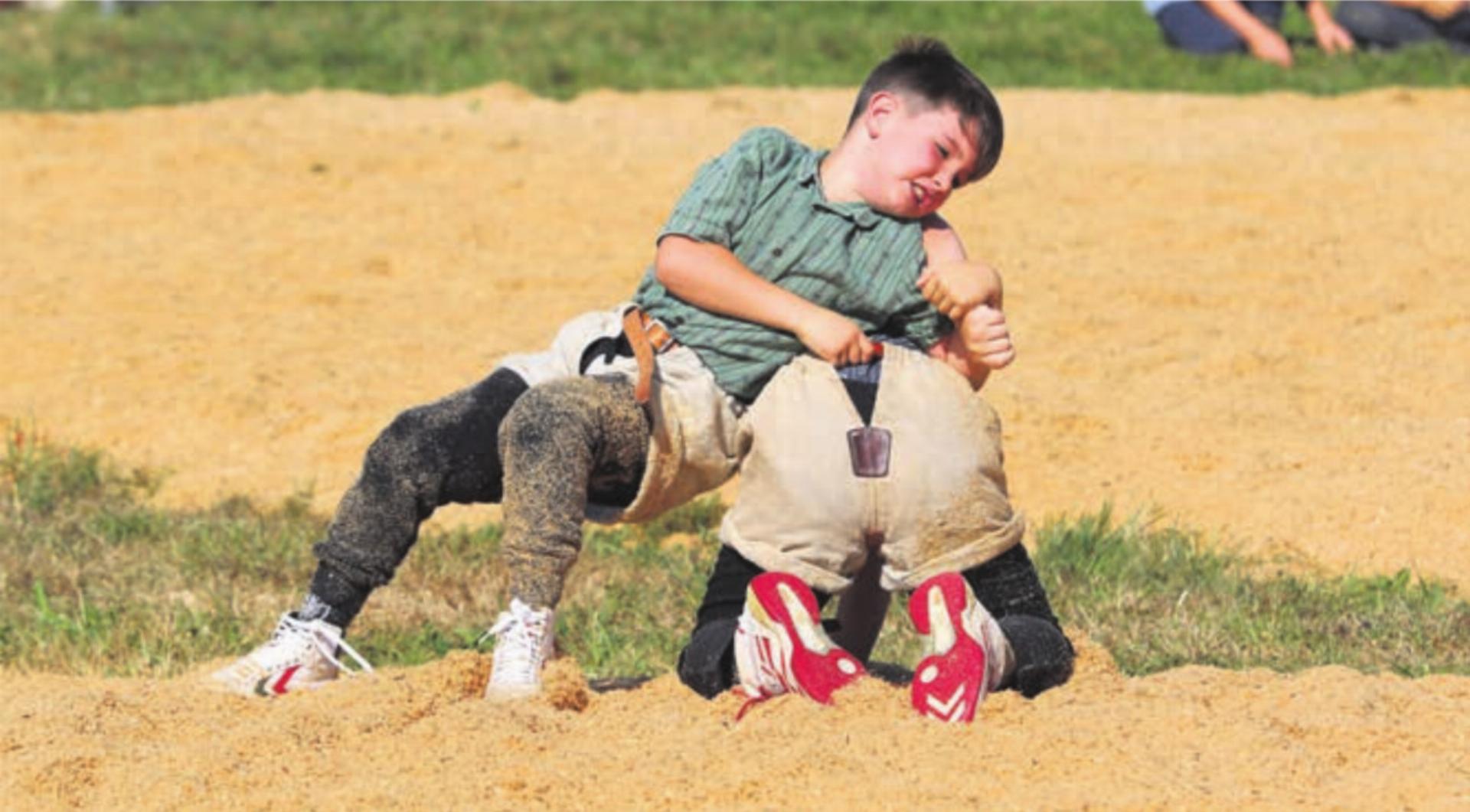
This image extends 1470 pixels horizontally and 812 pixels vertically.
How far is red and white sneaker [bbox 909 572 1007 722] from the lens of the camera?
11.0 feet

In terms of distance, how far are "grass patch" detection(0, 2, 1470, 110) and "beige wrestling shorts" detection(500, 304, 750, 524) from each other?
297 inches

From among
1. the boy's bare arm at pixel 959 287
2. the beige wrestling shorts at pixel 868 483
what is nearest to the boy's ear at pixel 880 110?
the boy's bare arm at pixel 959 287

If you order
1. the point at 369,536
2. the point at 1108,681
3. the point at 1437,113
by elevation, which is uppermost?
the point at 369,536

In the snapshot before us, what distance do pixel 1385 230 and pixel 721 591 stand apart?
4753mm

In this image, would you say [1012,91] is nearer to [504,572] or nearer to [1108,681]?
[504,572]

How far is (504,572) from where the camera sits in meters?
5.21

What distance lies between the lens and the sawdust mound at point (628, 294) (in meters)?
3.21

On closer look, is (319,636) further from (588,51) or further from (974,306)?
(588,51)

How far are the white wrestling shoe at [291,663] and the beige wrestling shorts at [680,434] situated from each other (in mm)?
462

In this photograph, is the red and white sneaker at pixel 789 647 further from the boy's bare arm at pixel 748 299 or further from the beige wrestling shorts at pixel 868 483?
the boy's bare arm at pixel 748 299

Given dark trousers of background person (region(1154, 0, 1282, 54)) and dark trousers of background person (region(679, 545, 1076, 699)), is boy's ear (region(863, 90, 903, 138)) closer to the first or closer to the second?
dark trousers of background person (region(679, 545, 1076, 699))

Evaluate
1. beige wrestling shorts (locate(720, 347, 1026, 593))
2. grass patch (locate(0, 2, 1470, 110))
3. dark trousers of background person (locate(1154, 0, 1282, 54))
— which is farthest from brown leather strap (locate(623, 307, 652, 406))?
dark trousers of background person (locate(1154, 0, 1282, 54))

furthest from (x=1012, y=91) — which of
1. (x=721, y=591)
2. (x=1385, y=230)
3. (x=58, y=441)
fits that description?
(x=721, y=591)

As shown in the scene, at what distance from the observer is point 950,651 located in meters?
3.39
